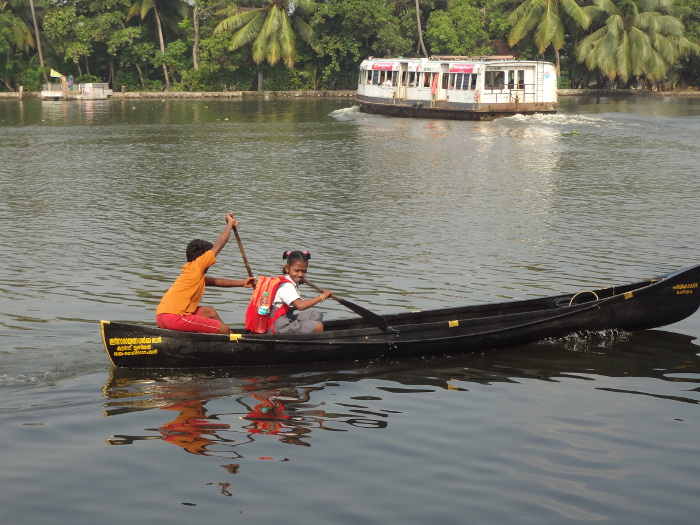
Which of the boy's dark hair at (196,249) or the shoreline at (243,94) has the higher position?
the shoreline at (243,94)

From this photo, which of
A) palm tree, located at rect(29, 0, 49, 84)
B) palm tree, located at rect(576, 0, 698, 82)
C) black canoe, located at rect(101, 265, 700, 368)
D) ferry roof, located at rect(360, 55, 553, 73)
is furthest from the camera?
palm tree, located at rect(29, 0, 49, 84)

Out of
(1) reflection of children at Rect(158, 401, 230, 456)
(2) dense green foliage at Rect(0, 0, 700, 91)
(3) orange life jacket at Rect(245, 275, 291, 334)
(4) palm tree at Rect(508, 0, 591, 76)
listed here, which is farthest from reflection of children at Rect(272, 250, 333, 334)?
(2) dense green foliage at Rect(0, 0, 700, 91)

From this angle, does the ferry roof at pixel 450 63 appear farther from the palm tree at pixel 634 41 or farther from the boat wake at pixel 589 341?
the boat wake at pixel 589 341

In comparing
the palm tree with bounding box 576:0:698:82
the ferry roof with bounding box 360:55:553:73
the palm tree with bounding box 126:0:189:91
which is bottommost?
the ferry roof with bounding box 360:55:553:73

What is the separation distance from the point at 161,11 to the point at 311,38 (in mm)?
10793

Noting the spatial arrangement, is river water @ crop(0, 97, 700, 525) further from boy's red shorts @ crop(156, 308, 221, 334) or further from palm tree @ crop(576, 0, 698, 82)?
palm tree @ crop(576, 0, 698, 82)

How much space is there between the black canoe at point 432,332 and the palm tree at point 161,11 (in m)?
53.9

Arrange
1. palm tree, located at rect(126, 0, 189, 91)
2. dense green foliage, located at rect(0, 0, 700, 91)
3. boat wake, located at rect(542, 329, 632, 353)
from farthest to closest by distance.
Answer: palm tree, located at rect(126, 0, 189, 91), dense green foliage, located at rect(0, 0, 700, 91), boat wake, located at rect(542, 329, 632, 353)

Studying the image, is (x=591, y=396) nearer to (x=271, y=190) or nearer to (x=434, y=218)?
(x=434, y=218)

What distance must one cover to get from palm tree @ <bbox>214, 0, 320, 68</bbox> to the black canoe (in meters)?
50.1

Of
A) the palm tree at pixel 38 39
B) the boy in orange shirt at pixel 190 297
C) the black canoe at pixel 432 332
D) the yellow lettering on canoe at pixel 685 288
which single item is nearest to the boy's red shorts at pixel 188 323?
the boy in orange shirt at pixel 190 297

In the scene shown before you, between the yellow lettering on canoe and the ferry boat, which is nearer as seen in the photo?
the yellow lettering on canoe

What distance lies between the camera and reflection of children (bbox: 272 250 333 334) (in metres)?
10.8

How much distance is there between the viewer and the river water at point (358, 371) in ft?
25.4
